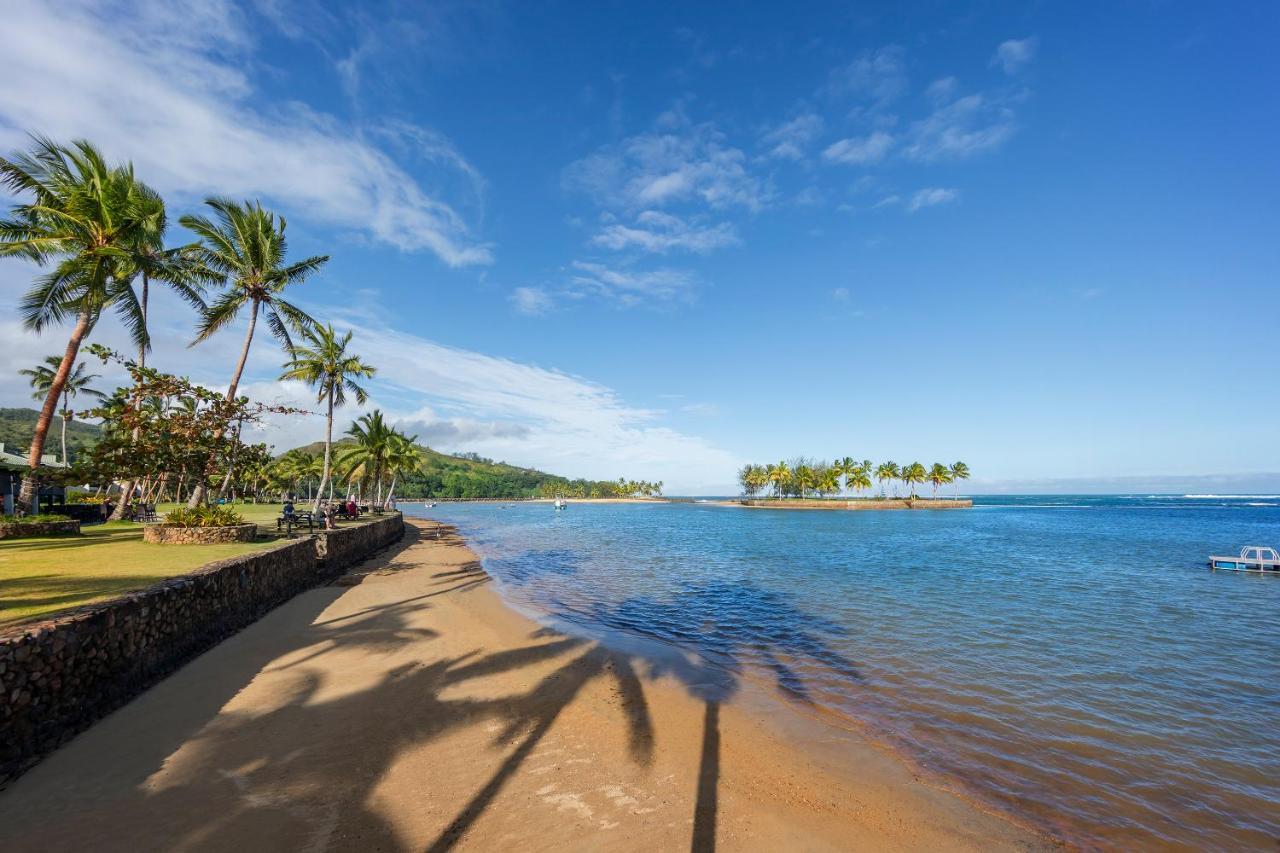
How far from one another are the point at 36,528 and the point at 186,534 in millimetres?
4846

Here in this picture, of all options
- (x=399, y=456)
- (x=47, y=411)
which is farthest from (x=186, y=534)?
(x=399, y=456)

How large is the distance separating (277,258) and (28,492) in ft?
43.8

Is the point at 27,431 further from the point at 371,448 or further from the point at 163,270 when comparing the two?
the point at 163,270

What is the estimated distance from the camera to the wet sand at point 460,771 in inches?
203

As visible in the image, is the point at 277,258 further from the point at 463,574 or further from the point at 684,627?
the point at 684,627

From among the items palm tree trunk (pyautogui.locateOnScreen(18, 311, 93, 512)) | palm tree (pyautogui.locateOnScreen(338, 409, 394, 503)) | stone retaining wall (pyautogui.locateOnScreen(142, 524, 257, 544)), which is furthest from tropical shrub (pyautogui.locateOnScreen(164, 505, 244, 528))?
palm tree (pyautogui.locateOnScreen(338, 409, 394, 503))

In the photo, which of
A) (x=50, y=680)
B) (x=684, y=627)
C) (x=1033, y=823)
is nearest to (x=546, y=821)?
(x=1033, y=823)

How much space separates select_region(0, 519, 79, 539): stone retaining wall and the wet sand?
1235cm

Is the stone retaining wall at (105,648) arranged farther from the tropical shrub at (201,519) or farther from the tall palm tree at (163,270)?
the tall palm tree at (163,270)

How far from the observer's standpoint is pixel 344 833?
5.04m

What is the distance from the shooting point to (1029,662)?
12.0 meters

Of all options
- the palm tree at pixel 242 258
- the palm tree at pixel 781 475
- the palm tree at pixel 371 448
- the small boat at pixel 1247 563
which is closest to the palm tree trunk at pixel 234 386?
the palm tree at pixel 242 258

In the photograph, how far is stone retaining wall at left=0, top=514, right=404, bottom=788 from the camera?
584 cm

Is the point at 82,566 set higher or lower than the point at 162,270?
lower
